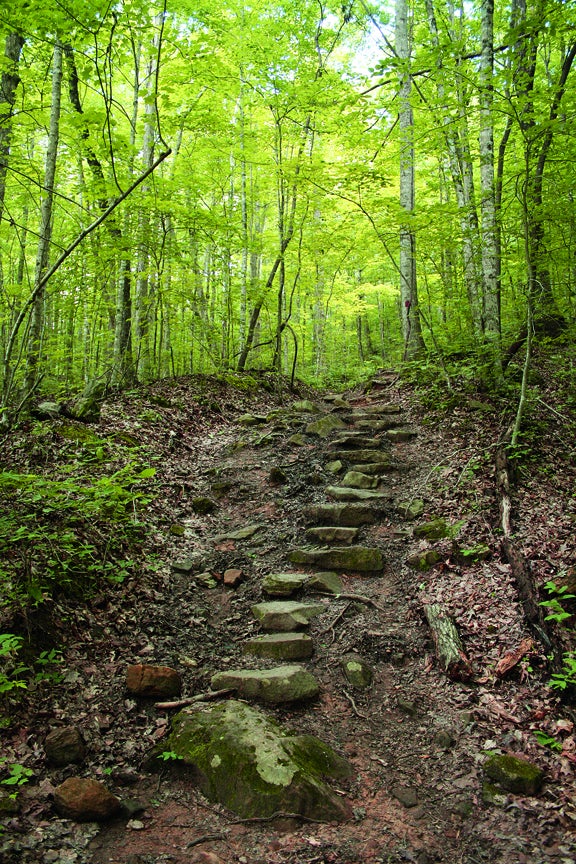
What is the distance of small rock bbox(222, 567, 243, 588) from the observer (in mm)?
5012

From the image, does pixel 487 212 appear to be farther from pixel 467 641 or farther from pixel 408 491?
pixel 467 641

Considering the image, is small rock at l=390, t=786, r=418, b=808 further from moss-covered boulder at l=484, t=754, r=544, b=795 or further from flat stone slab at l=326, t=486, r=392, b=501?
flat stone slab at l=326, t=486, r=392, b=501

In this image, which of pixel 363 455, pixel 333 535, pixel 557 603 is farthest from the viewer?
pixel 363 455

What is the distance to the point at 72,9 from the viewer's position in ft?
15.5

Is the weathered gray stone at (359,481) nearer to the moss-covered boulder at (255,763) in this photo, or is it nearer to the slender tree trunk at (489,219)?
the slender tree trunk at (489,219)

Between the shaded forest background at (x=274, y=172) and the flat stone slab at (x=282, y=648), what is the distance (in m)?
3.18

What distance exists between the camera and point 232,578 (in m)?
5.04

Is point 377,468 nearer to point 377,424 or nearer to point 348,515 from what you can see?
point 348,515

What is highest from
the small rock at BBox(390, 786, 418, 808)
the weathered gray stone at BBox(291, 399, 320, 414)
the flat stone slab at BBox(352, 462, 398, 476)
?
the weathered gray stone at BBox(291, 399, 320, 414)

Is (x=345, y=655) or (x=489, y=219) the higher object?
(x=489, y=219)

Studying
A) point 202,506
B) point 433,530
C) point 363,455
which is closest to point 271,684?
point 433,530

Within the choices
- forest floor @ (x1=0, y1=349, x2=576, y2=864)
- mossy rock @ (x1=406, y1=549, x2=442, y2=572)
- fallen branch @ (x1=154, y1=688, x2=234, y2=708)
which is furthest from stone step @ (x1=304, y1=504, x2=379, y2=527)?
fallen branch @ (x1=154, y1=688, x2=234, y2=708)

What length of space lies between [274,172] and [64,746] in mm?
11144

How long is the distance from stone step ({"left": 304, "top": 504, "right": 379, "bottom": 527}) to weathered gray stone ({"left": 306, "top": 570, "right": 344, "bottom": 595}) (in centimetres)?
96
